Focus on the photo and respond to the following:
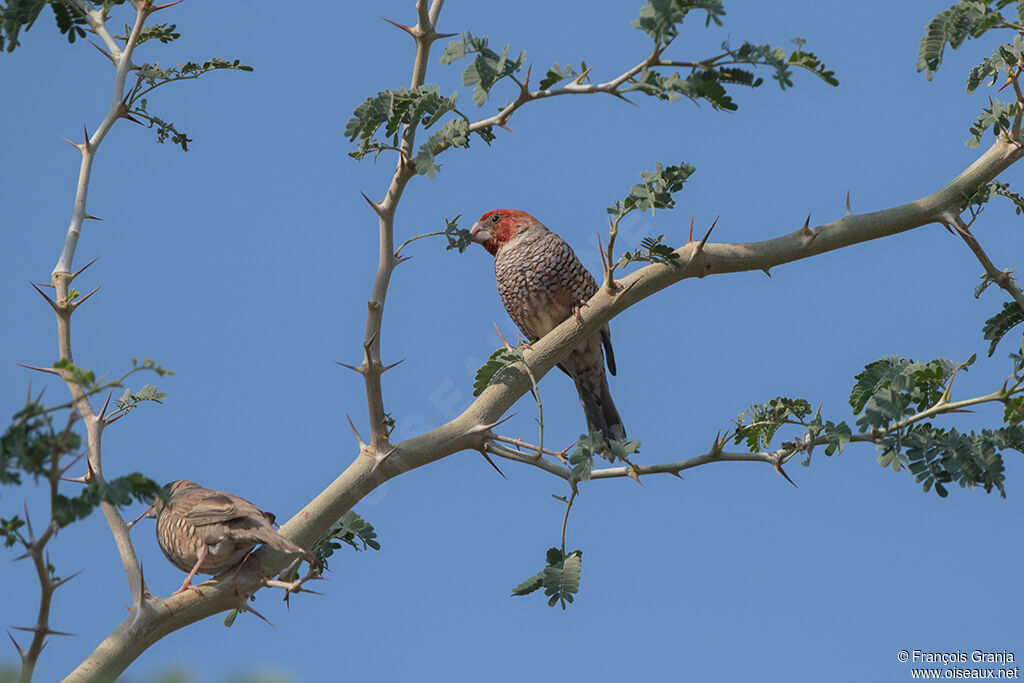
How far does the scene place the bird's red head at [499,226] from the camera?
26.5ft

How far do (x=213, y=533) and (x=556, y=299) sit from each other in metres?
3.17

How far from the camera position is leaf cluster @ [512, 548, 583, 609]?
5266 mm

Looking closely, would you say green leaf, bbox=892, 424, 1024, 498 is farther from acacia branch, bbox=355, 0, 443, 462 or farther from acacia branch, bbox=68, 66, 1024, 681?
acacia branch, bbox=355, 0, 443, 462

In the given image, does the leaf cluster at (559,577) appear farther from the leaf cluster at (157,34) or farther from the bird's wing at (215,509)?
the leaf cluster at (157,34)

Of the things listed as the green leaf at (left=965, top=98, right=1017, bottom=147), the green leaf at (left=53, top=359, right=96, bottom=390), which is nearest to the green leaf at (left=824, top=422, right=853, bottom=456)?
the green leaf at (left=965, top=98, right=1017, bottom=147)

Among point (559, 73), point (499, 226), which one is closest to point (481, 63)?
point (559, 73)

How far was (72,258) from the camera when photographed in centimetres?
537

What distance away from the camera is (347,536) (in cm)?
594

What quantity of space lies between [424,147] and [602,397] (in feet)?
11.4

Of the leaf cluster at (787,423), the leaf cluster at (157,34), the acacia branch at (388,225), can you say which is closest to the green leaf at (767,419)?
the leaf cluster at (787,423)

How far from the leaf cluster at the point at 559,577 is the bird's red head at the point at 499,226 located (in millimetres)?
3319

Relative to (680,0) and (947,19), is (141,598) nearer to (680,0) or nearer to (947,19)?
(680,0)

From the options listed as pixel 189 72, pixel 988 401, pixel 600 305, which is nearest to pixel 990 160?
pixel 988 401

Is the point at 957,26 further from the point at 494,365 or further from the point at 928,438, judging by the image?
the point at 494,365
